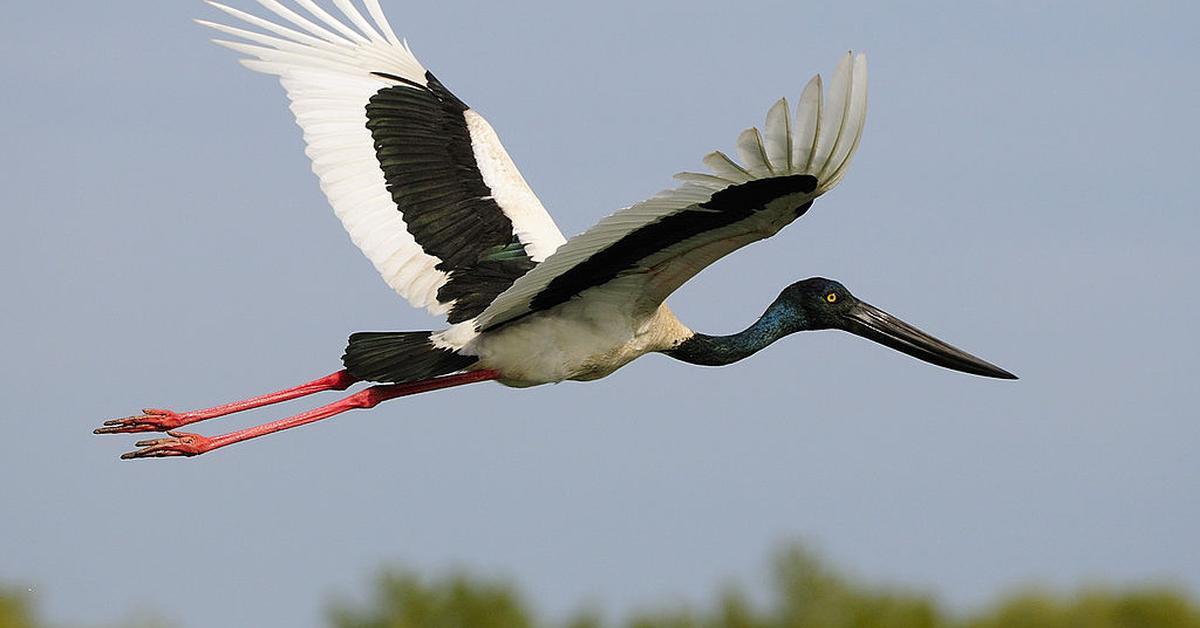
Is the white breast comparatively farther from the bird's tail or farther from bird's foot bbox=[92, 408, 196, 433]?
bird's foot bbox=[92, 408, 196, 433]

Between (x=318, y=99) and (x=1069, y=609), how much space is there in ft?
65.8

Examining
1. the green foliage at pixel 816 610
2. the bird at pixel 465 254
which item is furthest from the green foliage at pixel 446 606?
the bird at pixel 465 254

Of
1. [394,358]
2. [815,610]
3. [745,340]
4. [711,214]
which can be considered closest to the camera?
[711,214]

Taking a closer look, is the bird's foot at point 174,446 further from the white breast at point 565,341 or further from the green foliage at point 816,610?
the green foliage at point 816,610

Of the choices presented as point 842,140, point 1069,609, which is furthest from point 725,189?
point 1069,609

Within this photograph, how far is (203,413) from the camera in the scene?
11.0 metres

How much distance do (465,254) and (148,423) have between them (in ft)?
6.94

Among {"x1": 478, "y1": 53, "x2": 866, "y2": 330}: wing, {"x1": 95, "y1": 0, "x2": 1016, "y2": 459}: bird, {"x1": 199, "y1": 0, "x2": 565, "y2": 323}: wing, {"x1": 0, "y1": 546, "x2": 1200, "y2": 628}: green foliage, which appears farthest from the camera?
{"x1": 0, "y1": 546, "x2": 1200, "y2": 628}: green foliage

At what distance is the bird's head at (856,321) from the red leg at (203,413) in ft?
9.06

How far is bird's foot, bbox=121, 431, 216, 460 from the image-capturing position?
10.8 meters

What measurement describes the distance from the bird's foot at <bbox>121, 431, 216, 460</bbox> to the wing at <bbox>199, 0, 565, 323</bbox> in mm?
1463

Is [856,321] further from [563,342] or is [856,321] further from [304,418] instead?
[304,418]

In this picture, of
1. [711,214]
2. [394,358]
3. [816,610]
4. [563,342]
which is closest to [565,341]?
[563,342]

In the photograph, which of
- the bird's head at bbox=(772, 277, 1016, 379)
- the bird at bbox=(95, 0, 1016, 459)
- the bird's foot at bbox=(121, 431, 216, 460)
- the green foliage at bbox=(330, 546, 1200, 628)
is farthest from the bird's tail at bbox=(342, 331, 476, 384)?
the green foliage at bbox=(330, 546, 1200, 628)
